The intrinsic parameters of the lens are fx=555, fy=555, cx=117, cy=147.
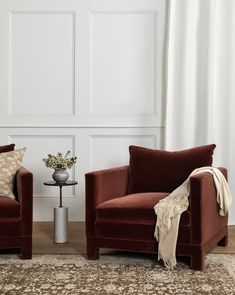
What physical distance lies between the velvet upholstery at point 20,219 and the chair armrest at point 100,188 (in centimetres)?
41

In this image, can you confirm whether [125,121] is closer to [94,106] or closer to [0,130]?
[94,106]

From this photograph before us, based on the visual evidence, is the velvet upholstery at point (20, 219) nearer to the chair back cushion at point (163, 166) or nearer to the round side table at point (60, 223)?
the round side table at point (60, 223)

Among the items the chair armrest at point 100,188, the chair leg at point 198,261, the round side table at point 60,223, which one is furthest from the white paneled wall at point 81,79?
the chair leg at point 198,261

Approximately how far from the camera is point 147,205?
3.82 metres

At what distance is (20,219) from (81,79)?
1.96 metres

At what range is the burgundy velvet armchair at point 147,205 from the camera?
3.68m

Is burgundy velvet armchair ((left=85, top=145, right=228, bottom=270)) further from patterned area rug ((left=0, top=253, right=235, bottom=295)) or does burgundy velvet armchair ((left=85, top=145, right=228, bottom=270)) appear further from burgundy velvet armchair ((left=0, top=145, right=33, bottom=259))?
burgundy velvet armchair ((left=0, top=145, right=33, bottom=259))

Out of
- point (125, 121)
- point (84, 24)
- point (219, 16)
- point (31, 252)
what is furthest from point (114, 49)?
point (31, 252)

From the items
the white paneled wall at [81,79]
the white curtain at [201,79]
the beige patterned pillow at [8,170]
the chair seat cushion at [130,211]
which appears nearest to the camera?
the chair seat cushion at [130,211]

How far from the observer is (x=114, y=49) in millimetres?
5430

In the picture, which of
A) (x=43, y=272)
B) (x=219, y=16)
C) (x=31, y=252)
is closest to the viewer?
(x=43, y=272)

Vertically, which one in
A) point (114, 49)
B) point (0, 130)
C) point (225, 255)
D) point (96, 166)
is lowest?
point (225, 255)

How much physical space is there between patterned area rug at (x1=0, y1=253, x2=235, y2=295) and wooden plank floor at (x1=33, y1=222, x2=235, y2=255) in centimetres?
18

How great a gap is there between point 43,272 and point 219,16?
3043mm
